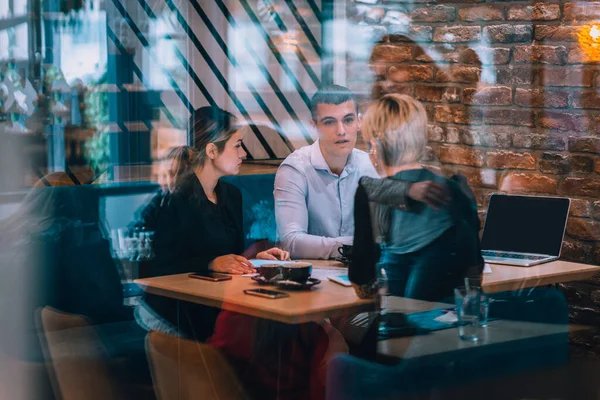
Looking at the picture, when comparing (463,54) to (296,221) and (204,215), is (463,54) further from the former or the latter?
(204,215)

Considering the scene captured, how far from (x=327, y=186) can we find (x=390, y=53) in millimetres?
382

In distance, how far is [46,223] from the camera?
6.57ft

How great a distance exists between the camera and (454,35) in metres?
1.96

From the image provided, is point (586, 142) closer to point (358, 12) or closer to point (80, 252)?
point (358, 12)

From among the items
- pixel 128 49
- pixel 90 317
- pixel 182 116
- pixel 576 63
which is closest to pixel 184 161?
pixel 182 116

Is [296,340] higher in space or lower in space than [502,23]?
lower

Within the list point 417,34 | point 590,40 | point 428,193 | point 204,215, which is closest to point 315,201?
point 428,193

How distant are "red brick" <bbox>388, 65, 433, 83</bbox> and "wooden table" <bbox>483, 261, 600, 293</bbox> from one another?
1.73 feet

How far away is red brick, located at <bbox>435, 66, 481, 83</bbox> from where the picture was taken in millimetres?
1971

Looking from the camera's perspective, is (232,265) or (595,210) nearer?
(595,210)

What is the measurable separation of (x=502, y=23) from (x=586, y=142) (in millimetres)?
378

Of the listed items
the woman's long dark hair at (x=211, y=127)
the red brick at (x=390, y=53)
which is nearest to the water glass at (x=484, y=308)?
the red brick at (x=390, y=53)

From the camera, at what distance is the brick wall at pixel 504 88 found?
1933 millimetres

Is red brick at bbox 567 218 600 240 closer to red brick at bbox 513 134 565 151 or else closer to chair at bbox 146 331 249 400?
red brick at bbox 513 134 565 151
